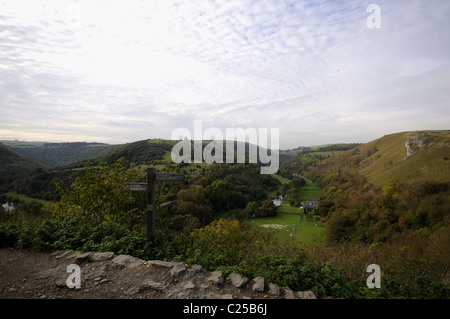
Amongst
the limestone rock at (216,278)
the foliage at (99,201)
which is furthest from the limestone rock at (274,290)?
the foliage at (99,201)

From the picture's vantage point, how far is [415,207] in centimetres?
2970

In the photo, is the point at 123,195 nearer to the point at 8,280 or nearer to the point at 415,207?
the point at 8,280

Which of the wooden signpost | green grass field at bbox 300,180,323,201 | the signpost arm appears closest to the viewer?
the signpost arm

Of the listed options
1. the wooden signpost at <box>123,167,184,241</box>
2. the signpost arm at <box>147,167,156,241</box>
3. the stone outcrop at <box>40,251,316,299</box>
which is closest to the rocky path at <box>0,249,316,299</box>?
the stone outcrop at <box>40,251,316,299</box>

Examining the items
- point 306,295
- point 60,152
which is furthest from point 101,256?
point 60,152

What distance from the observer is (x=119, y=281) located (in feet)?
14.1

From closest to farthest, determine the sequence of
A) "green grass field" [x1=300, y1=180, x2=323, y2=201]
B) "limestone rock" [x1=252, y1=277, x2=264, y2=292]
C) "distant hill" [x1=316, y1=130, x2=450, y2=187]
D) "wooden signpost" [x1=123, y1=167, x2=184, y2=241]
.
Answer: "limestone rock" [x1=252, y1=277, x2=264, y2=292]
"wooden signpost" [x1=123, y1=167, x2=184, y2=241]
"distant hill" [x1=316, y1=130, x2=450, y2=187]
"green grass field" [x1=300, y1=180, x2=323, y2=201]

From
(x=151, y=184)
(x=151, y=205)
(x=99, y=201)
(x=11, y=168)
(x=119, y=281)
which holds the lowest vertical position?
(x=11, y=168)

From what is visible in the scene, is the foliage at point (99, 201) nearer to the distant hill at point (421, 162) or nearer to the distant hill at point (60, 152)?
the distant hill at point (421, 162)

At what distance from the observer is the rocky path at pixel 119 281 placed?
387 centimetres

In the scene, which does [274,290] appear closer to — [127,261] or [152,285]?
[152,285]

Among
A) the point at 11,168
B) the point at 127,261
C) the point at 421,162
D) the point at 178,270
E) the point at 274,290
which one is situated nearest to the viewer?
the point at 274,290

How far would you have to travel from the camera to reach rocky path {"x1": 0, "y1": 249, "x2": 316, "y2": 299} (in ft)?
12.7

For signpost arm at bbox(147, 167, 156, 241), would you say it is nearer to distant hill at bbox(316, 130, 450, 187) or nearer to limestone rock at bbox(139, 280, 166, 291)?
limestone rock at bbox(139, 280, 166, 291)
